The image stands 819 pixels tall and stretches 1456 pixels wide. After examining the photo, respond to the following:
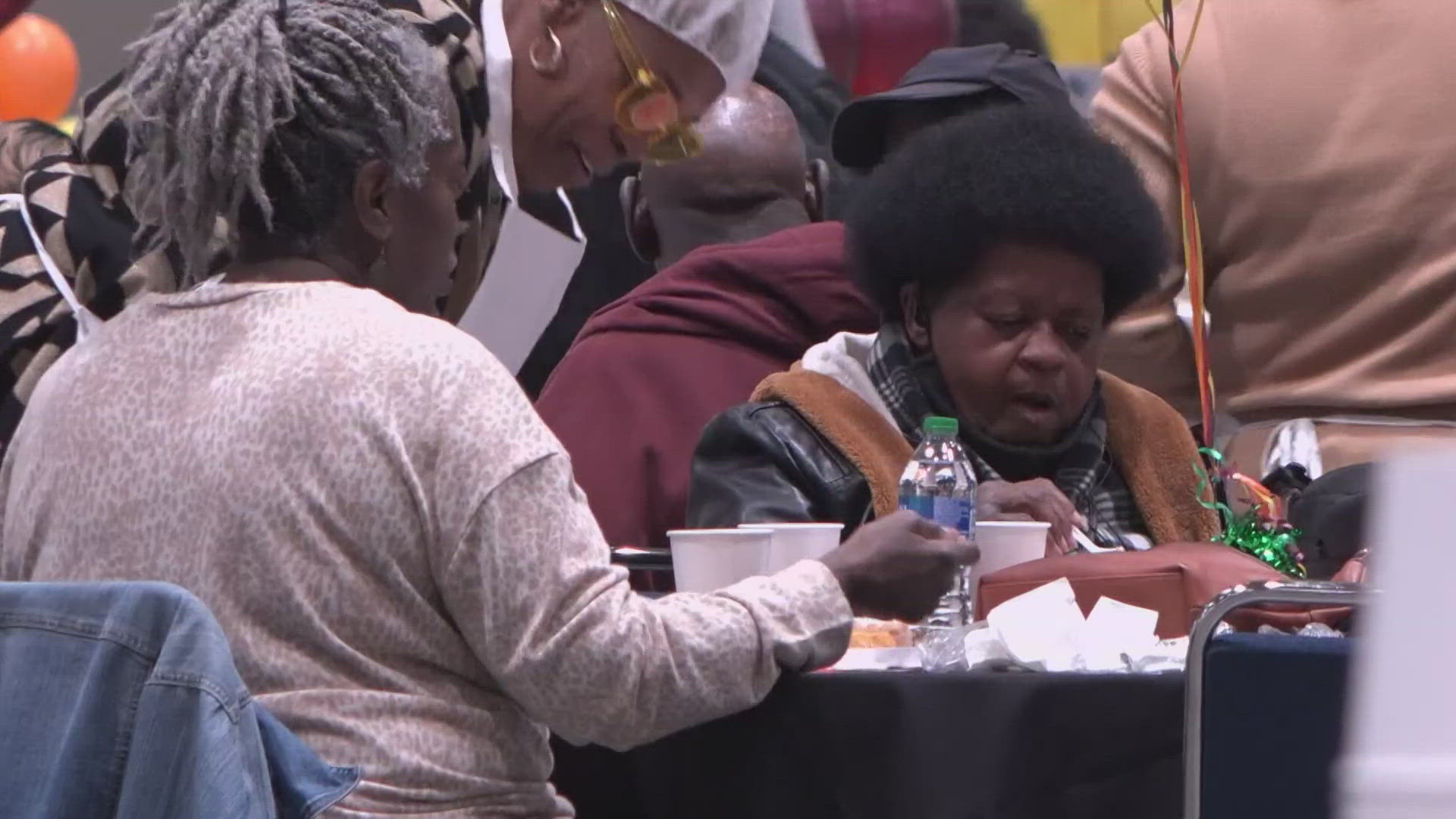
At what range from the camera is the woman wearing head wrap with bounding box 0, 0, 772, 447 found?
2.06 metres

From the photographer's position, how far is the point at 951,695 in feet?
5.08

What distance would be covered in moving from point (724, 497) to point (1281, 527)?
601 millimetres

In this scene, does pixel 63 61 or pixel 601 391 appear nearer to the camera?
pixel 601 391

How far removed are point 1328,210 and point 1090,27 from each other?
108 centimetres

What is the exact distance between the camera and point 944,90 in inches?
107

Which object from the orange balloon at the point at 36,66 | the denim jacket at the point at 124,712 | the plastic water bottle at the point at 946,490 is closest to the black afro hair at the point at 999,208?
the plastic water bottle at the point at 946,490

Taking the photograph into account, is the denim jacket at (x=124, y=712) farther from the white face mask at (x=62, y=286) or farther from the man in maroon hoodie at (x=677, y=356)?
the man in maroon hoodie at (x=677, y=356)

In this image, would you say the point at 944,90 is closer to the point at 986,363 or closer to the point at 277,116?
the point at 986,363

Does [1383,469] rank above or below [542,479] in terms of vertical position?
above

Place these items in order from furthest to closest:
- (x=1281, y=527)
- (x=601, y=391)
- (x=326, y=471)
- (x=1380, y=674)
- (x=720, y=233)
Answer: (x=720, y=233) < (x=601, y=391) < (x=1281, y=527) < (x=326, y=471) < (x=1380, y=674)

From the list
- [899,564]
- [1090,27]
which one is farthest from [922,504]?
[1090,27]

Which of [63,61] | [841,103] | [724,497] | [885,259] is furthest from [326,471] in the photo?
[63,61]

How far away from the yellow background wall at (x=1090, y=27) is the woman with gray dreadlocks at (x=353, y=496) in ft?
7.65

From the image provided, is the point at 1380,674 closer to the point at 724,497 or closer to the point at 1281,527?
the point at 1281,527
